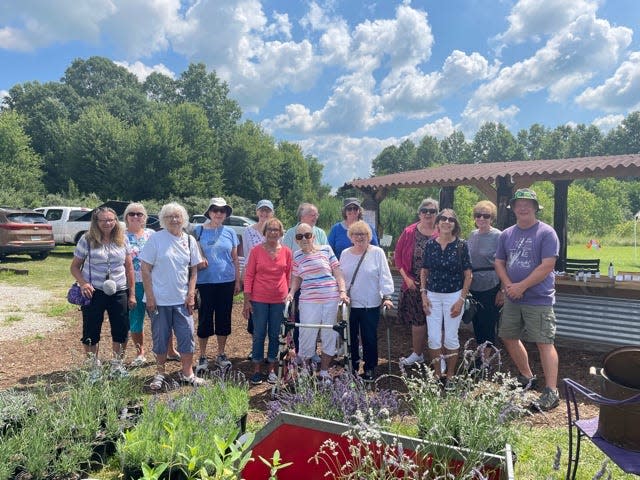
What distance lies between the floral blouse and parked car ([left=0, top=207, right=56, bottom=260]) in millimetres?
Result: 14387

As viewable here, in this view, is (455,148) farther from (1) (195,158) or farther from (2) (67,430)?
(2) (67,430)

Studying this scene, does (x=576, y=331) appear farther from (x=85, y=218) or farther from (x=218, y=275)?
(x=85, y=218)

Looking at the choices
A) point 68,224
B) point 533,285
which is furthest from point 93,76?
point 533,285

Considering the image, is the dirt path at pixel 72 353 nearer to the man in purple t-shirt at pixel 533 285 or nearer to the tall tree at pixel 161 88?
the man in purple t-shirt at pixel 533 285

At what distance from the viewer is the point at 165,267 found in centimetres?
420

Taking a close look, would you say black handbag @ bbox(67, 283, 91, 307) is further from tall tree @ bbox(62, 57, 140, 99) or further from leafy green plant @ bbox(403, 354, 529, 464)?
tall tree @ bbox(62, 57, 140, 99)

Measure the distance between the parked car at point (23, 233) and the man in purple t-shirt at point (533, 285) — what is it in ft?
48.9

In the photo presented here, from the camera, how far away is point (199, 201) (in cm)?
3123

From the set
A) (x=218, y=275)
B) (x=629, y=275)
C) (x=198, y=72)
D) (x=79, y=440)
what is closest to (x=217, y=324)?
Result: (x=218, y=275)

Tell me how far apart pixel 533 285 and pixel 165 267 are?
3.28m

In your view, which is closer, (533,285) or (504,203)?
(533,285)

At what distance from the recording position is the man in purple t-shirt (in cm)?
401

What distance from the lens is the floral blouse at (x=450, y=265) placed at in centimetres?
427

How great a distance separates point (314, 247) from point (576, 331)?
383 cm
